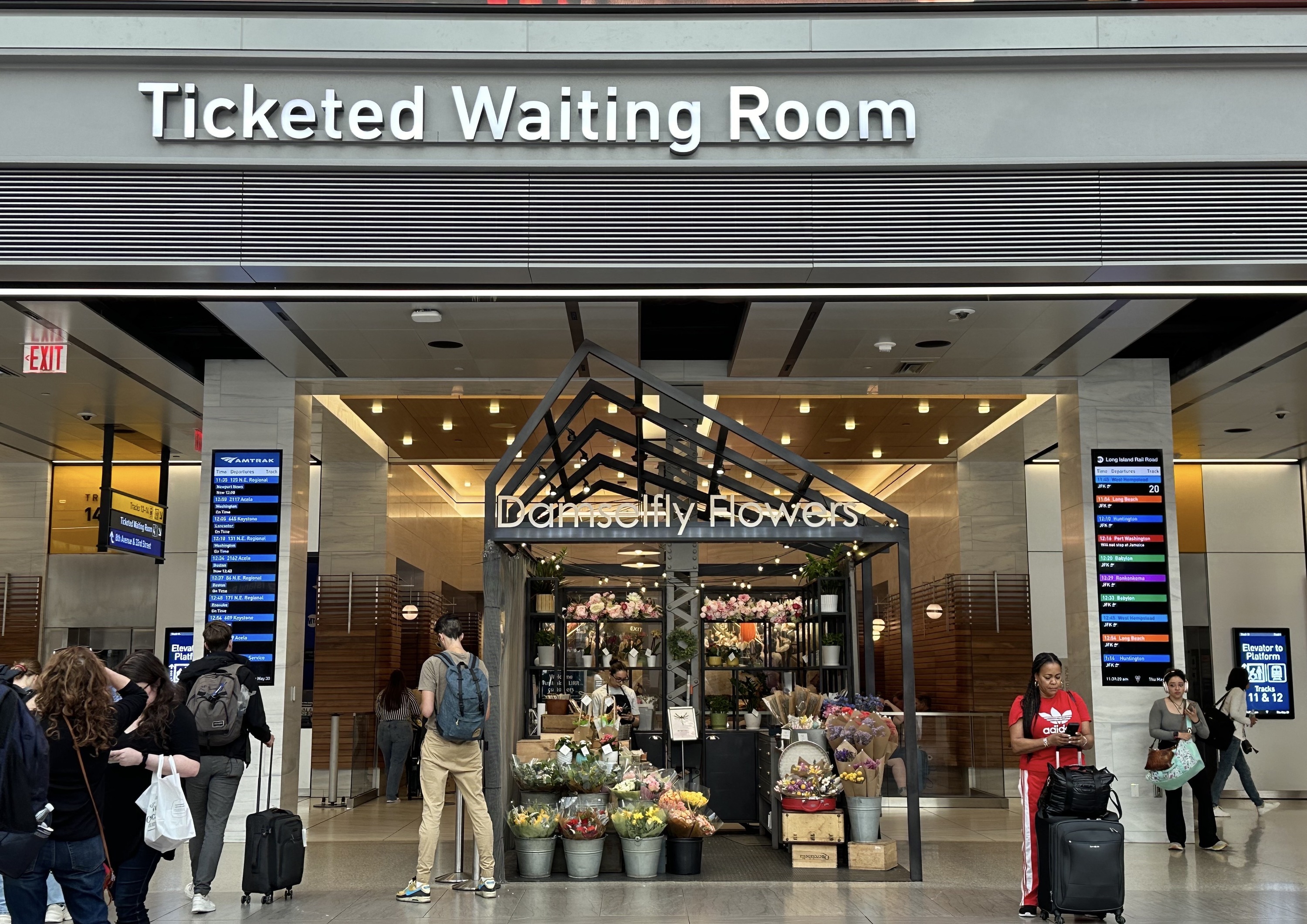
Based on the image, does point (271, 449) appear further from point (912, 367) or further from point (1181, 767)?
point (1181, 767)

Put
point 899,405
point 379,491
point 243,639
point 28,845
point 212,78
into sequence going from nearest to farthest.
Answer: point 28,845, point 212,78, point 243,639, point 899,405, point 379,491

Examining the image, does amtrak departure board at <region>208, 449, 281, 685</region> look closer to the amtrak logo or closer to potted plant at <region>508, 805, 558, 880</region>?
potted plant at <region>508, 805, 558, 880</region>

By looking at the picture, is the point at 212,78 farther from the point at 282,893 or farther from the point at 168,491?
the point at 168,491

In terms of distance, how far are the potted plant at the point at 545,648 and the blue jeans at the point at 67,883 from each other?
5.88 meters

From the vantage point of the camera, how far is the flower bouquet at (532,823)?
860cm

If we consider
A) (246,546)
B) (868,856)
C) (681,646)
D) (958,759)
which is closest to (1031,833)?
(868,856)

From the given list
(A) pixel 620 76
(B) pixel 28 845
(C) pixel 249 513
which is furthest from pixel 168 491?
(B) pixel 28 845

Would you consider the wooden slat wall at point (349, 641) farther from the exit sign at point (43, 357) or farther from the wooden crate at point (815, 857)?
the wooden crate at point (815, 857)

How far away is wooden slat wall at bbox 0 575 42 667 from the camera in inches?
624

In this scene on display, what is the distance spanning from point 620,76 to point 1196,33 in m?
3.80

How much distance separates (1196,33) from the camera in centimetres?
821

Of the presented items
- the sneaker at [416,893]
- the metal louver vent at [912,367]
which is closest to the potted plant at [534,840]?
the sneaker at [416,893]

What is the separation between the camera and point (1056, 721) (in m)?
7.43

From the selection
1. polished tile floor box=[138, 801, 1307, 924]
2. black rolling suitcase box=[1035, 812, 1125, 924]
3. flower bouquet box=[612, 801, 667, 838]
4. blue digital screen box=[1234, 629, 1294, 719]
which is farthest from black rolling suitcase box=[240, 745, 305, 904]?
blue digital screen box=[1234, 629, 1294, 719]
